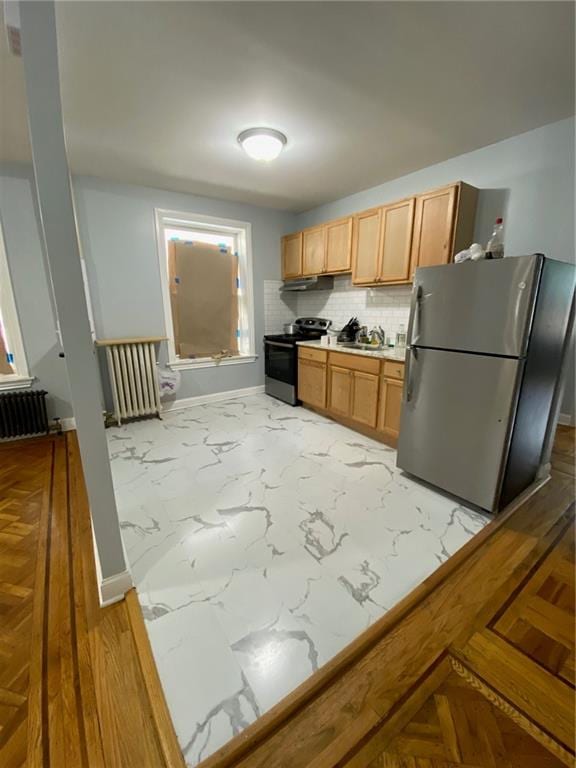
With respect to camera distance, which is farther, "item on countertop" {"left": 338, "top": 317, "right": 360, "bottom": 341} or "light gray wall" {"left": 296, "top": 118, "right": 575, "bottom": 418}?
"item on countertop" {"left": 338, "top": 317, "right": 360, "bottom": 341}

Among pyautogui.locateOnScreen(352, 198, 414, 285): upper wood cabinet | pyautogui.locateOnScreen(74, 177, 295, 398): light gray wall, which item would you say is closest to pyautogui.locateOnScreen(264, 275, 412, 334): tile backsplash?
pyautogui.locateOnScreen(352, 198, 414, 285): upper wood cabinet

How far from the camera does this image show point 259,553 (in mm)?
1749

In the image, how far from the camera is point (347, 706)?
1085 mm

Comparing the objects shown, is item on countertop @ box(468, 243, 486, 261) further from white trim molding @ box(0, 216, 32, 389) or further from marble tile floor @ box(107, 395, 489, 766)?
white trim molding @ box(0, 216, 32, 389)

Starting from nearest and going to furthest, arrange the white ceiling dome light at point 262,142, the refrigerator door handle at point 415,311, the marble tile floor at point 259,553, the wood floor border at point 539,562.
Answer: the marble tile floor at point 259,553 → the wood floor border at point 539,562 → the refrigerator door handle at point 415,311 → the white ceiling dome light at point 262,142

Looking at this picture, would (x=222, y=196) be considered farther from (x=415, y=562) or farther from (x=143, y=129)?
(x=415, y=562)

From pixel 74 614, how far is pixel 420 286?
2603 mm

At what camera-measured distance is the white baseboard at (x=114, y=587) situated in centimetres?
144

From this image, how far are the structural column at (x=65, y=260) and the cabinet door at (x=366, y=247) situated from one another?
2761 mm

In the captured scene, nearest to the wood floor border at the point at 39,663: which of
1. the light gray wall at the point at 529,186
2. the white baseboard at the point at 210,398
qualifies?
the white baseboard at the point at 210,398

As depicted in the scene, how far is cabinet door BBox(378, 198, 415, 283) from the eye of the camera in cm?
292

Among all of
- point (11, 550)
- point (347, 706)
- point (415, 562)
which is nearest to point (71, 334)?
Result: point (11, 550)

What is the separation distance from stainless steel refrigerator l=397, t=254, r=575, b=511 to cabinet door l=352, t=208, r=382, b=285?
1220 millimetres

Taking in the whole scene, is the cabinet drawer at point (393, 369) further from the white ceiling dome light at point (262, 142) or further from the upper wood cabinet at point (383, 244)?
the white ceiling dome light at point (262, 142)
